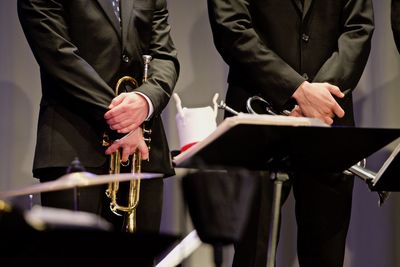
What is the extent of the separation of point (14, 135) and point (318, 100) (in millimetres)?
1650

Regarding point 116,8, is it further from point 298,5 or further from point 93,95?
point 298,5

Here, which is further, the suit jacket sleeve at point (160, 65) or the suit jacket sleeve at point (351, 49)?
the suit jacket sleeve at point (351, 49)

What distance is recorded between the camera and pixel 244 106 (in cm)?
302

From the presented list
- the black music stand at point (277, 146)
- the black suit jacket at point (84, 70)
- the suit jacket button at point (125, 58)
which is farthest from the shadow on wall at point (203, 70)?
the black music stand at point (277, 146)

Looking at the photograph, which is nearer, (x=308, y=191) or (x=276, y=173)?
(x=276, y=173)

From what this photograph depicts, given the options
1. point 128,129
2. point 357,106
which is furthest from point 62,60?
point 357,106

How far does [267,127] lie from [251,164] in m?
0.24

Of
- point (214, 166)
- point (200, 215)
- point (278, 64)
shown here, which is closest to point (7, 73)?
point (278, 64)

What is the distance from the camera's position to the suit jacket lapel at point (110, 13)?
2.82 m

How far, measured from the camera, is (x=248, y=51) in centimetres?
298

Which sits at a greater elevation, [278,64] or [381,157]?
[278,64]

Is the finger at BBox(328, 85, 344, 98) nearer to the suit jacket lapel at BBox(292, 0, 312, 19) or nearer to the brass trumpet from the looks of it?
the suit jacket lapel at BBox(292, 0, 312, 19)

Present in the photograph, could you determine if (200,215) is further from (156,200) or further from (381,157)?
(381,157)

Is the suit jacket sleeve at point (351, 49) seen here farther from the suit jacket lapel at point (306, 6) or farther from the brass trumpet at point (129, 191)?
the brass trumpet at point (129, 191)
